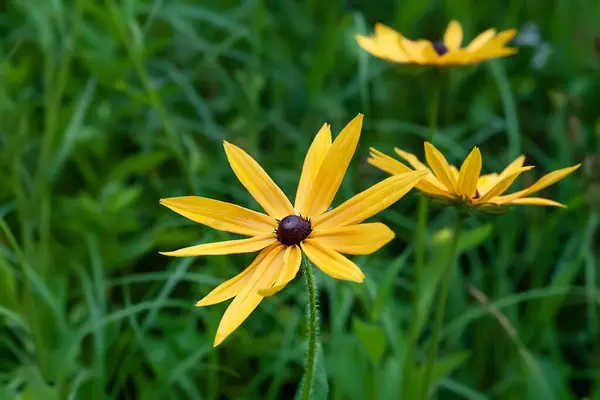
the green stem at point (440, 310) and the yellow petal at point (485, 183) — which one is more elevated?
the yellow petal at point (485, 183)

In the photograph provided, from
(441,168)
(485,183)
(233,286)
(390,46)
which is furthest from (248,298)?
(390,46)

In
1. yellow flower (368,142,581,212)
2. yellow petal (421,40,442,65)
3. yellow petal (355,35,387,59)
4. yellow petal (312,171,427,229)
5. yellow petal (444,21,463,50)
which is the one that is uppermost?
yellow petal (444,21,463,50)

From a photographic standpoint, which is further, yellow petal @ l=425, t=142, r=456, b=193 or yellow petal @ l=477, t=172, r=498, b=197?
yellow petal @ l=477, t=172, r=498, b=197

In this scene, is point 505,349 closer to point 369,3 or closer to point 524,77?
point 524,77

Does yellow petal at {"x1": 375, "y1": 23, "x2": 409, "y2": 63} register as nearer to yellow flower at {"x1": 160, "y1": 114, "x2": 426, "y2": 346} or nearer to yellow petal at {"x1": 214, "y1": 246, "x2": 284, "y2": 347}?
yellow flower at {"x1": 160, "y1": 114, "x2": 426, "y2": 346}

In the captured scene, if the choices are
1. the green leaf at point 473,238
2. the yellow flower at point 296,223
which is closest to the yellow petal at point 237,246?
the yellow flower at point 296,223

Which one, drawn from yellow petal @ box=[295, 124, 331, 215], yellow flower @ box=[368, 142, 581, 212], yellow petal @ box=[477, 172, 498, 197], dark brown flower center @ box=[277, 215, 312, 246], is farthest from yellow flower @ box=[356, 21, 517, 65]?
dark brown flower center @ box=[277, 215, 312, 246]

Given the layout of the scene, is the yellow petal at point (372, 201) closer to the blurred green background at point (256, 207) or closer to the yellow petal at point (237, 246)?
the yellow petal at point (237, 246)

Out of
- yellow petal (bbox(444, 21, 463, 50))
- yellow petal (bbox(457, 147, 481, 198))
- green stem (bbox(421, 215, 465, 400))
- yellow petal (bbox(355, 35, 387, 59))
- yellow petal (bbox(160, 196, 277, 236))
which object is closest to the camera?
yellow petal (bbox(160, 196, 277, 236))
